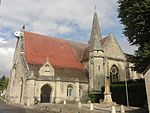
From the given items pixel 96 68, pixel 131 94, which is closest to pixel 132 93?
pixel 131 94

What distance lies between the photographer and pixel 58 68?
33.6 metres

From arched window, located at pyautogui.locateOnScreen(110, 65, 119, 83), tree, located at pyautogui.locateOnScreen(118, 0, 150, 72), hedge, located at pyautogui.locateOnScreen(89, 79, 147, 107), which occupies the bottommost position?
hedge, located at pyautogui.locateOnScreen(89, 79, 147, 107)

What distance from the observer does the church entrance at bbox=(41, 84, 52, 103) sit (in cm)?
3186

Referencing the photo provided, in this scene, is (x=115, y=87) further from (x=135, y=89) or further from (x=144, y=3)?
(x=144, y=3)

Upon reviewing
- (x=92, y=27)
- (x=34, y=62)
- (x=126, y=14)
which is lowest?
(x=34, y=62)

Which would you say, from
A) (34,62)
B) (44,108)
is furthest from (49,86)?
(44,108)

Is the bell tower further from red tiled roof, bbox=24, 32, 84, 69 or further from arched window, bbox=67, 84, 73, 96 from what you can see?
arched window, bbox=67, 84, 73, 96

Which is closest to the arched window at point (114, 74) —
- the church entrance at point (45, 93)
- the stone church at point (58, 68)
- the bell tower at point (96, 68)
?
the stone church at point (58, 68)

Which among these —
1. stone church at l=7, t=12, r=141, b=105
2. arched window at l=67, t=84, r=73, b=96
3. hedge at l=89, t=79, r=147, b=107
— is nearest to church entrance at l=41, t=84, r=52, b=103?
stone church at l=7, t=12, r=141, b=105

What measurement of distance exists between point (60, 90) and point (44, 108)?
6810 millimetres

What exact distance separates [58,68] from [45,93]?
444cm

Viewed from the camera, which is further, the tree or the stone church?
the stone church

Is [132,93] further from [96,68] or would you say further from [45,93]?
[45,93]

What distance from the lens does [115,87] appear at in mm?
31234
